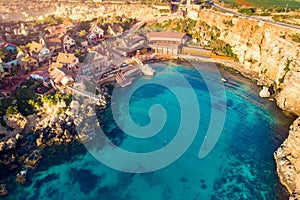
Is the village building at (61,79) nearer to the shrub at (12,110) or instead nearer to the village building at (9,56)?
→ the shrub at (12,110)

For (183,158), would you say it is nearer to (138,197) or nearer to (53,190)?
(138,197)

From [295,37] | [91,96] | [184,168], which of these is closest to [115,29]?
[91,96]

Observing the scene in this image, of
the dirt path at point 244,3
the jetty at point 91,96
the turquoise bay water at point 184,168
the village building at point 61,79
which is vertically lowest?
the turquoise bay water at point 184,168

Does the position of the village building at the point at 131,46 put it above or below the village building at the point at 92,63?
above

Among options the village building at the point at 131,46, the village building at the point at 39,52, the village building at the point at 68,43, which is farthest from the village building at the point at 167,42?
the village building at the point at 39,52

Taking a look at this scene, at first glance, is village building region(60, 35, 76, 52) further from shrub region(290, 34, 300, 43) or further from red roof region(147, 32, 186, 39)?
shrub region(290, 34, 300, 43)

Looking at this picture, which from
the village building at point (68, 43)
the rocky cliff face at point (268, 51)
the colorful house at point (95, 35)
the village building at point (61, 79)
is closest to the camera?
the rocky cliff face at point (268, 51)

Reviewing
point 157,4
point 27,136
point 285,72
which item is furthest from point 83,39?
point 285,72

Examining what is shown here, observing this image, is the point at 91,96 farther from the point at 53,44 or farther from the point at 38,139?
the point at 53,44
